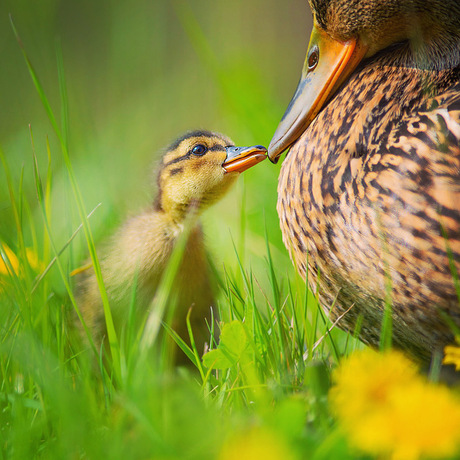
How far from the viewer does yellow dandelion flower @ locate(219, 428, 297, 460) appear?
76 cm

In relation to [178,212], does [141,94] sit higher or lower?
higher

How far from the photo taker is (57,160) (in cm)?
308

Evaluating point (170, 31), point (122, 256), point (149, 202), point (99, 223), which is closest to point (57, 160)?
point (99, 223)

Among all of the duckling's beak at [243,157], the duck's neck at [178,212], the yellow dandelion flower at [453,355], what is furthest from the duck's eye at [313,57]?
the yellow dandelion flower at [453,355]

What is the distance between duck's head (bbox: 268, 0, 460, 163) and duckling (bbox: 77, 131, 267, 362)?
32cm

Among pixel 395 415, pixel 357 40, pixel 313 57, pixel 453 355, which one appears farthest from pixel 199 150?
pixel 395 415

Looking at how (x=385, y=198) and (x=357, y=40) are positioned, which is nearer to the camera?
(x=385, y=198)

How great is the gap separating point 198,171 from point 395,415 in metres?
1.32

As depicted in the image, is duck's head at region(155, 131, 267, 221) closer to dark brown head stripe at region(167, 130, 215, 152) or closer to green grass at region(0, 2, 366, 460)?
dark brown head stripe at region(167, 130, 215, 152)

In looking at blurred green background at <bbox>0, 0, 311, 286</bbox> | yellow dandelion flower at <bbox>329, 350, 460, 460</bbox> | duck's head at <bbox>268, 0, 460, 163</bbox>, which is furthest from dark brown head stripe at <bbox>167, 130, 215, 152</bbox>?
yellow dandelion flower at <bbox>329, 350, 460, 460</bbox>

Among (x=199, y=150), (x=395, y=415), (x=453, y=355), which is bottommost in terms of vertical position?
(x=453, y=355)

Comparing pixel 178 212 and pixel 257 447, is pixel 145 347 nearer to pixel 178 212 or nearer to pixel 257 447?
pixel 257 447

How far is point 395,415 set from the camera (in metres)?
0.80

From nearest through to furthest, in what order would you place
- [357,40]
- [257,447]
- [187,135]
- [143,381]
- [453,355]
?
[257,447], [143,381], [453,355], [357,40], [187,135]
